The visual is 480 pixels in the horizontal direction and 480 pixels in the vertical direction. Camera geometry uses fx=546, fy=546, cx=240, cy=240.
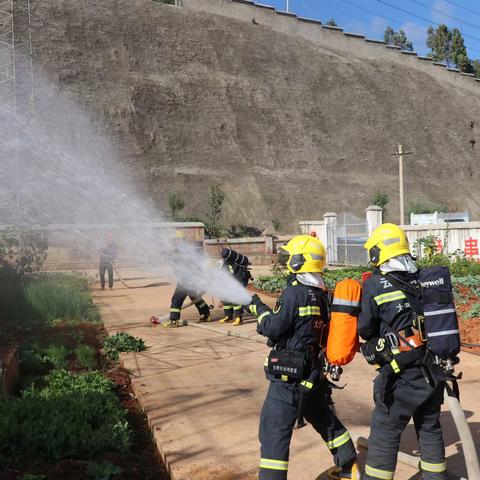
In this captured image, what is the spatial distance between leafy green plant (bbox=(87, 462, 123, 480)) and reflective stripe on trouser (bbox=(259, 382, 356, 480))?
3.69 feet

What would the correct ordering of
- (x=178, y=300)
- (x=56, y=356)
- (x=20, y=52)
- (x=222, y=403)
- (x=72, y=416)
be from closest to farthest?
(x=72, y=416)
(x=222, y=403)
(x=56, y=356)
(x=178, y=300)
(x=20, y=52)

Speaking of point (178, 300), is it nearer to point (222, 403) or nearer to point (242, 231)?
point (222, 403)

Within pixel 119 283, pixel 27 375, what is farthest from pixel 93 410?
pixel 119 283

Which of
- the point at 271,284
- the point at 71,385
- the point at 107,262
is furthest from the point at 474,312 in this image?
the point at 107,262

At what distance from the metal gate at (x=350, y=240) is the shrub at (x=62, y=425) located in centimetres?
1974

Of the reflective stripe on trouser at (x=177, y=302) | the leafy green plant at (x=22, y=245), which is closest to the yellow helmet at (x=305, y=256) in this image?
the reflective stripe on trouser at (x=177, y=302)

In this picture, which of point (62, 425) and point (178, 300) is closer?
point (62, 425)

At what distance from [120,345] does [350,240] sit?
61.4 ft

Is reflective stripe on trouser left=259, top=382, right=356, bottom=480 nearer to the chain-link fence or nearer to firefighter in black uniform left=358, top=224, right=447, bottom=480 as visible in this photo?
firefighter in black uniform left=358, top=224, right=447, bottom=480

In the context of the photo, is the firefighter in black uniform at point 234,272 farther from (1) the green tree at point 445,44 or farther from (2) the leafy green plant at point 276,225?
(1) the green tree at point 445,44

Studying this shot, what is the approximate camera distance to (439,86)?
69125mm

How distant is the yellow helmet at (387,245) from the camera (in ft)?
12.3

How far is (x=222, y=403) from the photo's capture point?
5875mm

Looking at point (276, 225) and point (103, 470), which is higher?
point (276, 225)
